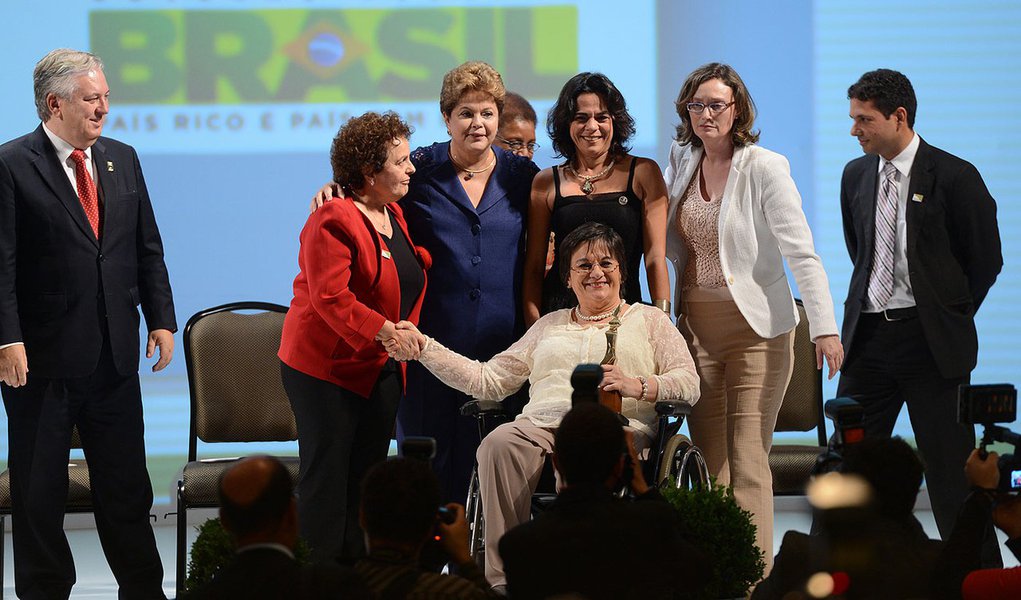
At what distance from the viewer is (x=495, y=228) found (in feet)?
13.4

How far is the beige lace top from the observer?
4.00 meters

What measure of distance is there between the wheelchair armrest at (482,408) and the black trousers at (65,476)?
3.36 ft

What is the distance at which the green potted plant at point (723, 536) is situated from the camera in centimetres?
315

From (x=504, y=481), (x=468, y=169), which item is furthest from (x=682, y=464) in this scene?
(x=468, y=169)

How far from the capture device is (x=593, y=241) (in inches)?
153

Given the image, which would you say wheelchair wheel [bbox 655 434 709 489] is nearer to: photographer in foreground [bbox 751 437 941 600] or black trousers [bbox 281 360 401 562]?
black trousers [bbox 281 360 401 562]

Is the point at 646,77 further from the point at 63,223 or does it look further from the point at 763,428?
the point at 63,223

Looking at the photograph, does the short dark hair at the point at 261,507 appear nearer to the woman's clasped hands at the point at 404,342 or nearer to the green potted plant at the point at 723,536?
the green potted plant at the point at 723,536

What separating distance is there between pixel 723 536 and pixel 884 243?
4.95 feet

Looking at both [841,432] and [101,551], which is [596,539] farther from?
[101,551]

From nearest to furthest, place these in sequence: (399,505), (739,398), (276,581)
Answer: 1. (276,581)
2. (399,505)
3. (739,398)

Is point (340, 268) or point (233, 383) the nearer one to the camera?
point (340, 268)

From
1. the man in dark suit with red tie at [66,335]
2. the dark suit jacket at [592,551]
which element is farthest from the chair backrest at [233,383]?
the dark suit jacket at [592,551]

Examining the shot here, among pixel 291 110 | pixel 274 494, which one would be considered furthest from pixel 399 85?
pixel 274 494
